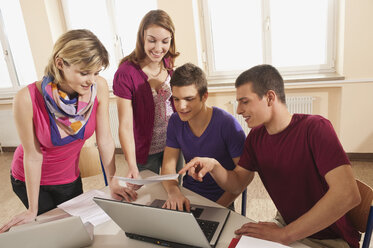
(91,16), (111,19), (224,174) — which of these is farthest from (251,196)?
(91,16)

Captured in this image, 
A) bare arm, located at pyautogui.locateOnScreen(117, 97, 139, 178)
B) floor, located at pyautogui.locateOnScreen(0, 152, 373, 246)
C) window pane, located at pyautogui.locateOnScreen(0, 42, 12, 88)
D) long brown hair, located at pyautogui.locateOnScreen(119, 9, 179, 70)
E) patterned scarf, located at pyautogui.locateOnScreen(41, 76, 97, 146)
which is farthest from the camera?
window pane, located at pyautogui.locateOnScreen(0, 42, 12, 88)

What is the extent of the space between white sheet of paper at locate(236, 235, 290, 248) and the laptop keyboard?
0.49ft

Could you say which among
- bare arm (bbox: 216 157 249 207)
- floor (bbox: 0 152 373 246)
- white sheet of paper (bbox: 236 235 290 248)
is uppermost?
white sheet of paper (bbox: 236 235 290 248)

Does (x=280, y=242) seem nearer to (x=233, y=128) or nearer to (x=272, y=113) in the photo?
(x=272, y=113)

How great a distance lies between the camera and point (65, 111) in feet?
4.47

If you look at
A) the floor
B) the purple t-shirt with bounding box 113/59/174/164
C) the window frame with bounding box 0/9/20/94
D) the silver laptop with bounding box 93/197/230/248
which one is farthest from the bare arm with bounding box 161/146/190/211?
the window frame with bounding box 0/9/20/94

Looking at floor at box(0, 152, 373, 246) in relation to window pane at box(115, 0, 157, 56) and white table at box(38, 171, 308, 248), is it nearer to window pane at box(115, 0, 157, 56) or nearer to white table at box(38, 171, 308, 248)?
white table at box(38, 171, 308, 248)

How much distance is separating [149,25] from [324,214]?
1.21 meters

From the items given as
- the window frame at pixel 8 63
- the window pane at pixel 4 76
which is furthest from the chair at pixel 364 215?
the window pane at pixel 4 76

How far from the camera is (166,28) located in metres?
1.63

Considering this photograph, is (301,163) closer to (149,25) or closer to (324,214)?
(324,214)

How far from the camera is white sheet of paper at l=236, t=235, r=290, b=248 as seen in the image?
949 mm

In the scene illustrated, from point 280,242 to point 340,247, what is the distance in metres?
0.31

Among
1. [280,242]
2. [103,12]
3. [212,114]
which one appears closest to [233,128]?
[212,114]
